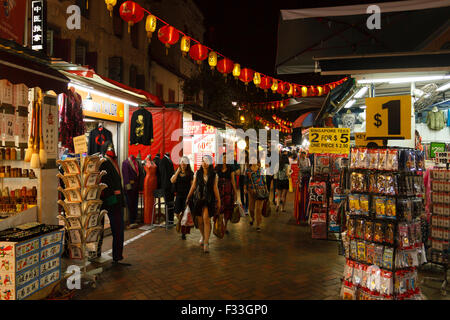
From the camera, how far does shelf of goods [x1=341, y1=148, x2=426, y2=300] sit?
4.25 m

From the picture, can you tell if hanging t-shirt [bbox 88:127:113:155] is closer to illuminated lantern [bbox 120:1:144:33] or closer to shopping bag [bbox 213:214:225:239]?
illuminated lantern [bbox 120:1:144:33]

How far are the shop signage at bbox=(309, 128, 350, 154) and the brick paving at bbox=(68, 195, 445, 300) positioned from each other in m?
2.29

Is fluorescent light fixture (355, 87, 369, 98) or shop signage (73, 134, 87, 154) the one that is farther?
fluorescent light fixture (355, 87, 369, 98)

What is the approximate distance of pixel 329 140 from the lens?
7418mm

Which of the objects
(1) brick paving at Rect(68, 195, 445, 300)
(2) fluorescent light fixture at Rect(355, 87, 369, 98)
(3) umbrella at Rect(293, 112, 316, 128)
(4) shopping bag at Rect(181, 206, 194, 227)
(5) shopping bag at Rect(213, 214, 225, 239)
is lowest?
(1) brick paving at Rect(68, 195, 445, 300)

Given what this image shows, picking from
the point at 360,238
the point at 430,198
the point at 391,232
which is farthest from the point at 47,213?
the point at 430,198

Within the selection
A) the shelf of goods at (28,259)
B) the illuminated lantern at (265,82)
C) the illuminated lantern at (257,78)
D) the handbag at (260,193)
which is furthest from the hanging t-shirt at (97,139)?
the illuminated lantern at (265,82)

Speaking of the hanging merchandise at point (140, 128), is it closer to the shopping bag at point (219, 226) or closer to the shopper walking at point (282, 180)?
the shopping bag at point (219, 226)

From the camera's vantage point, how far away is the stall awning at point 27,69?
414 centimetres

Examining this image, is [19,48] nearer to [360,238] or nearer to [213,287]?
[213,287]

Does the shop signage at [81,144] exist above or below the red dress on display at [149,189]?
above

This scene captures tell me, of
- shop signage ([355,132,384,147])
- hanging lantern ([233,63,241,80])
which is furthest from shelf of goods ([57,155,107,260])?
hanging lantern ([233,63,241,80])

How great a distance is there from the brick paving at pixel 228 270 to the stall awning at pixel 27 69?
324 centimetres

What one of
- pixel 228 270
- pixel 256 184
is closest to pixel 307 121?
pixel 256 184
